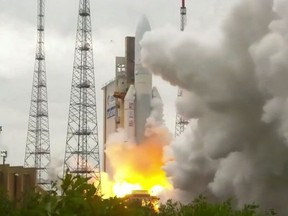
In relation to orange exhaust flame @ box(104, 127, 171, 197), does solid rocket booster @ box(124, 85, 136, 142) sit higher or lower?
higher

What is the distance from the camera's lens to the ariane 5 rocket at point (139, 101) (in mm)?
68500

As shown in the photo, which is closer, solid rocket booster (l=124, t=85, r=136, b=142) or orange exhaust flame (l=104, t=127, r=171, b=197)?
orange exhaust flame (l=104, t=127, r=171, b=197)

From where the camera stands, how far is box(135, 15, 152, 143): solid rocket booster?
68.5m

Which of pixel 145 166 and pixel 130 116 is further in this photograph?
pixel 130 116

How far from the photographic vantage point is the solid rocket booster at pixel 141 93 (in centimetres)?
6850

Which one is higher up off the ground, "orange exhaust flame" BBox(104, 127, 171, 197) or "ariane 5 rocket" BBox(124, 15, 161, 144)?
"ariane 5 rocket" BBox(124, 15, 161, 144)

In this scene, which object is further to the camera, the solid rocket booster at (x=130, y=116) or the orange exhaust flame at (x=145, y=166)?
the solid rocket booster at (x=130, y=116)

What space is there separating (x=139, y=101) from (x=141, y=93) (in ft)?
2.34

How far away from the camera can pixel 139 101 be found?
69.1 meters

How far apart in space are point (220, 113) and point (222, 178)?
14.8ft

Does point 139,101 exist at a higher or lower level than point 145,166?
higher

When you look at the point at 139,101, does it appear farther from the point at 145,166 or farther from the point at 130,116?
the point at 145,166

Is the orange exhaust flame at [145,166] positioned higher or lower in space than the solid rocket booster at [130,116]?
lower

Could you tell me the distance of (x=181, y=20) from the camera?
259ft
